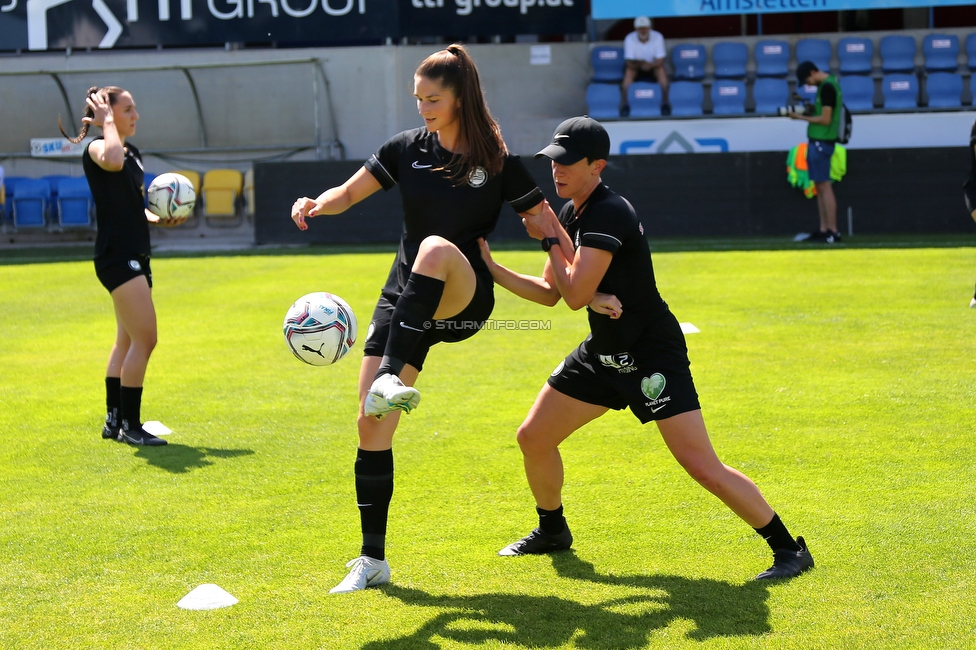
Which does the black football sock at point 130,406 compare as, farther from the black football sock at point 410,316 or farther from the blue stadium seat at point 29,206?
the blue stadium seat at point 29,206

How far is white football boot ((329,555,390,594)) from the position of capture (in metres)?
4.15

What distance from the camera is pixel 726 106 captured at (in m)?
20.9

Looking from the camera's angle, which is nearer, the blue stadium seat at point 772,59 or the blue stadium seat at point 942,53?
the blue stadium seat at point 942,53

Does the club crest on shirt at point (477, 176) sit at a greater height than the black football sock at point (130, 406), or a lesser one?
greater

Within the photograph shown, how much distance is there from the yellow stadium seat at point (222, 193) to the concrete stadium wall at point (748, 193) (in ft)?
6.91

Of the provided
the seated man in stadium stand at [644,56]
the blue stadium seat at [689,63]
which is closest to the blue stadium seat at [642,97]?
the seated man in stadium stand at [644,56]

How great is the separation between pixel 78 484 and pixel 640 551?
10.2 ft

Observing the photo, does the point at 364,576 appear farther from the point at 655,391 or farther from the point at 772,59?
the point at 772,59

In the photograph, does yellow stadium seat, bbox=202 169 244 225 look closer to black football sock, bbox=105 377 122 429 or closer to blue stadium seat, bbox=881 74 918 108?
blue stadium seat, bbox=881 74 918 108

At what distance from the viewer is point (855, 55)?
2128 cm

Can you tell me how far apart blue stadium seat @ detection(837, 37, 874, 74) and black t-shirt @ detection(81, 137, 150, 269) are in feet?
58.2

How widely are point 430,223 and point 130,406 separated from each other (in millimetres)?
3186

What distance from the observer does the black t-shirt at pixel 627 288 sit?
4184mm

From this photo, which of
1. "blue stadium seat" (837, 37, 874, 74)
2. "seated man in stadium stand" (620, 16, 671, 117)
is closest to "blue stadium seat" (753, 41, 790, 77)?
"blue stadium seat" (837, 37, 874, 74)
